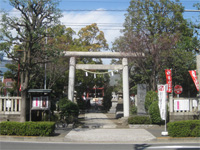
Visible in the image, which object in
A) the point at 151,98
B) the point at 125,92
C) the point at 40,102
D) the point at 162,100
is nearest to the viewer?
the point at 162,100

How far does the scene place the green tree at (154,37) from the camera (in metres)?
19.3

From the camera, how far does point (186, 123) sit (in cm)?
1264

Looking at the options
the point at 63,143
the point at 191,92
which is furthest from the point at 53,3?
the point at 191,92

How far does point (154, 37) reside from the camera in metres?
21.2

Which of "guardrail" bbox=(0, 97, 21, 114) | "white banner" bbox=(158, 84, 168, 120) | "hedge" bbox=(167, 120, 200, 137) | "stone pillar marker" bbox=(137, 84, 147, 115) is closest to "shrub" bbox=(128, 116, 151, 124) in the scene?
"white banner" bbox=(158, 84, 168, 120)

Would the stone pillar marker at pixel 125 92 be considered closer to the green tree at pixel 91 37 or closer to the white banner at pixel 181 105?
the white banner at pixel 181 105

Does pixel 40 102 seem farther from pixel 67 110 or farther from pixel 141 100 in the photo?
pixel 141 100

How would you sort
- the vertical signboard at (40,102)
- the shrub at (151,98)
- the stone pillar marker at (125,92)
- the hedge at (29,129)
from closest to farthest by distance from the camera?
the hedge at (29,129), the vertical signboard at (40,102), the shrub at (151,98), the stone pillar marker at (125,92)

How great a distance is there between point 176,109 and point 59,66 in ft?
43.0

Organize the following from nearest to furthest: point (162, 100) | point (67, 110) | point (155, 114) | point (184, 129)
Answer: point (184, 129)
point (162, 100)
point (155, 114)
point (67, 110)

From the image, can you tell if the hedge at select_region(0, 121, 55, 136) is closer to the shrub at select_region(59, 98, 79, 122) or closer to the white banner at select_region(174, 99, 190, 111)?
the shrub at select_region(59, 98, 79, 122)

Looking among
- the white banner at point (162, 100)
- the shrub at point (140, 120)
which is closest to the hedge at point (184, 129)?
the white banner at point (162, 100)

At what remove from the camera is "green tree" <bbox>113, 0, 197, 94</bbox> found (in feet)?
63.2

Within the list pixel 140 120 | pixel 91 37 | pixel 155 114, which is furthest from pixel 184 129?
pixel 91 37
